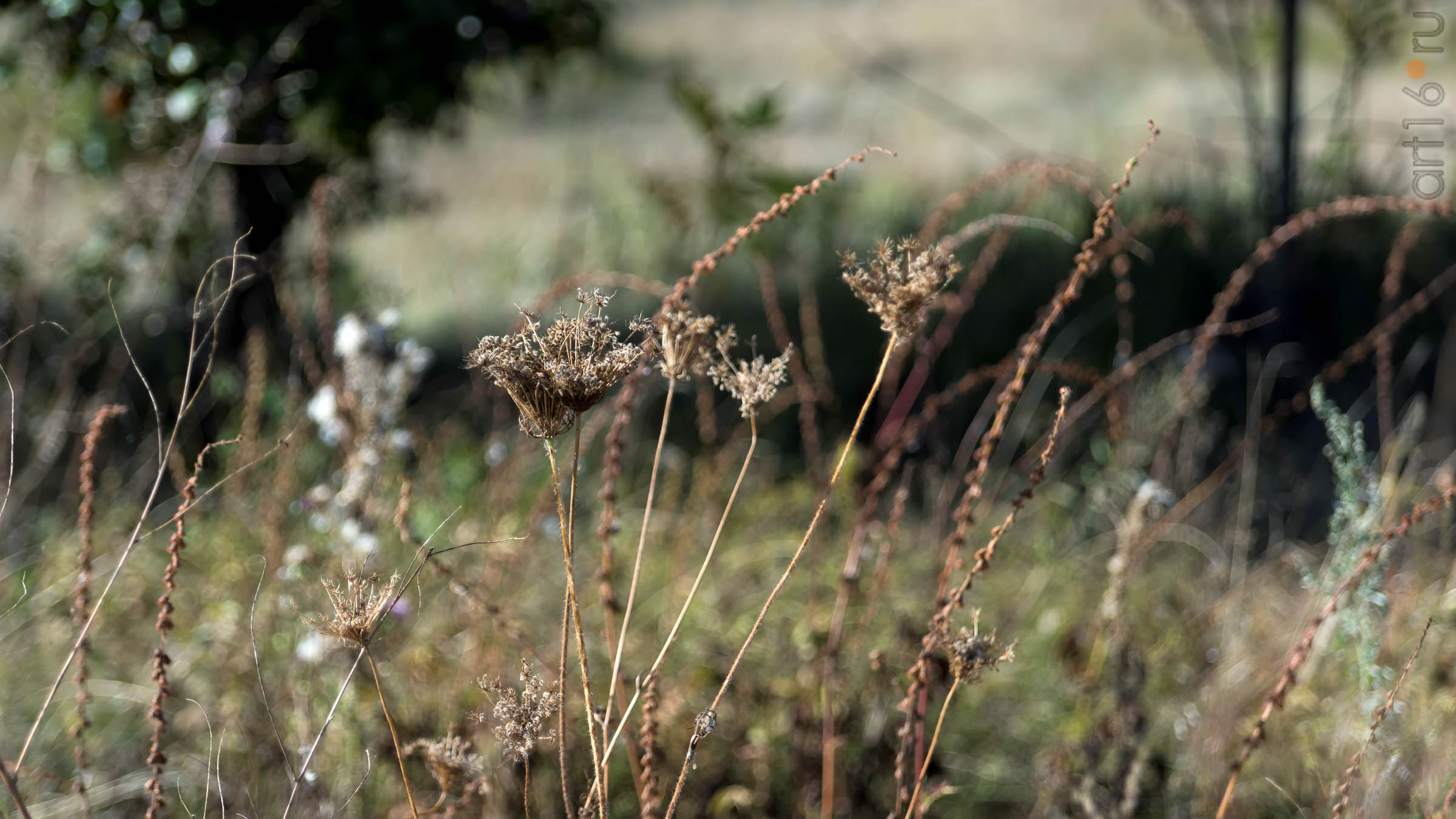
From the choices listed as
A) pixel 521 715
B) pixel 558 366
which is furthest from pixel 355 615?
pixel 558 366

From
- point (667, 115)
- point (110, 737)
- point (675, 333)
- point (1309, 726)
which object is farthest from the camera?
point (667, 115)

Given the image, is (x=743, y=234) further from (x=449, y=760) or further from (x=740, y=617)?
(x=740, y=617)

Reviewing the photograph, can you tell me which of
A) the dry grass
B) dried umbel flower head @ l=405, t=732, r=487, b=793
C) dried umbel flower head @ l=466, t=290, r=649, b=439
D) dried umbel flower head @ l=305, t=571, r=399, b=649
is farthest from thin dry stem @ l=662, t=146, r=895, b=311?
dried umbel flower head @ l=405, t=732, r=487, b=793

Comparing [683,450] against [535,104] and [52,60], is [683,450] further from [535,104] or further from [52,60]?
[535,104]

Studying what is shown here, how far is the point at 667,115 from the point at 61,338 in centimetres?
1389

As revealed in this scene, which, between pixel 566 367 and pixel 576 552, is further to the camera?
pixel 576 552

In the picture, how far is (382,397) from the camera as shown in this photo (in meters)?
1.98

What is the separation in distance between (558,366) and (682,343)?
0.18 meters

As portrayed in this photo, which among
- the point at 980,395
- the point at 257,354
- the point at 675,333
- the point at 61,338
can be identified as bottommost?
the point at 61,338

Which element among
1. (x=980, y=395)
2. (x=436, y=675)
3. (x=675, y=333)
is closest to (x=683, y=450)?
(x=980, y=395)

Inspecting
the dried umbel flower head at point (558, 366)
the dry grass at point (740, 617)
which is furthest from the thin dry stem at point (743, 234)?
the dried umbel flower head at point (558, 366)

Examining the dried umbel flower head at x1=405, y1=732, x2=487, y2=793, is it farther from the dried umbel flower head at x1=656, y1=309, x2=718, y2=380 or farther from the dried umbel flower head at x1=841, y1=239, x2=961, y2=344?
the dried umbel flower head at x1=841, y1=239, x2=961, y2=344

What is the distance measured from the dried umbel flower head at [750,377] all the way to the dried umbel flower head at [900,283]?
0.11 m

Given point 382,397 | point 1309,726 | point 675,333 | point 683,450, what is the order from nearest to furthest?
1. point 675,333
2. point 382,397
3. point 1309,726
4. point 683,450
